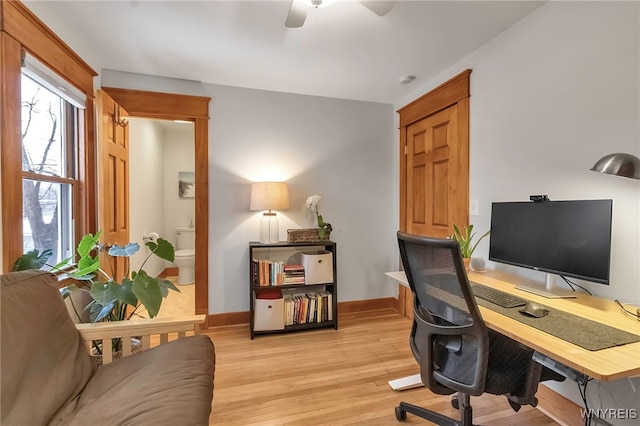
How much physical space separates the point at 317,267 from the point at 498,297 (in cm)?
169

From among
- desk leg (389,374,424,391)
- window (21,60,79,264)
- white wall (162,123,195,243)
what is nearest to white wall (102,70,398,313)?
window (21,60,79,264)

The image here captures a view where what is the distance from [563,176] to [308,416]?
1.99 metres

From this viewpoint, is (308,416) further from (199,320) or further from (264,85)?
(264,85)

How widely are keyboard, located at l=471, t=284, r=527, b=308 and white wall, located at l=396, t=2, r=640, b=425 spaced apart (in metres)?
0.38

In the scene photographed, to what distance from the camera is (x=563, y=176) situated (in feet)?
5.62

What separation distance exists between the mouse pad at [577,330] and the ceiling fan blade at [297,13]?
172 cm

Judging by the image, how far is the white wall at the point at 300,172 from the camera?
9.61 ft

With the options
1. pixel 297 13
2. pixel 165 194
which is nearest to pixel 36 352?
pixel 297 13

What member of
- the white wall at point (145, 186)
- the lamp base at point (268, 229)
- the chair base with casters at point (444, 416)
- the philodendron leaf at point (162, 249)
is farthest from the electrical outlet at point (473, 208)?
the white wall at point (145, 186)

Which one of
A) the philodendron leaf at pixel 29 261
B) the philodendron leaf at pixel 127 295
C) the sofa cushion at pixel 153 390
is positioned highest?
the philodendron leaf at pixel 29 261

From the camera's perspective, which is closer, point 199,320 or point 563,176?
point 199,320

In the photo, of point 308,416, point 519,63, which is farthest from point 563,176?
point 308,416

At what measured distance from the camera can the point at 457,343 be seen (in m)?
1.27

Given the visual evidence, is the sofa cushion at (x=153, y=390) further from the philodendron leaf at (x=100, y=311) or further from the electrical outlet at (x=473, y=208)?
the electrical outlet at (x=473, y=208)
